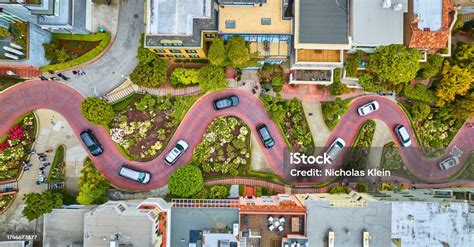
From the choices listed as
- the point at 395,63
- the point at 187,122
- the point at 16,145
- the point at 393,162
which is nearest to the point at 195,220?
the point at 187,122

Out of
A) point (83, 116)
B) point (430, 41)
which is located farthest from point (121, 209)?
point (430, 41)

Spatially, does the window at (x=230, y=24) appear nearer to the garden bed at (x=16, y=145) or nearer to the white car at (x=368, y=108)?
Result: the white car at (x=368, y=108)

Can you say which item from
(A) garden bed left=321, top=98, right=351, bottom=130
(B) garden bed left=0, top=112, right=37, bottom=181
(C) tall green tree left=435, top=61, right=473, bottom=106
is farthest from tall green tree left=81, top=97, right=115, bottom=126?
(C) tall green tree left=435, top=61, right=473, bottom=106

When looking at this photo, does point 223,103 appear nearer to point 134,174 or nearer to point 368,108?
point 134,174

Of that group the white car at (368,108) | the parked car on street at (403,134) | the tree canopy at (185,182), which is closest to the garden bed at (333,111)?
the white car at (368,108)

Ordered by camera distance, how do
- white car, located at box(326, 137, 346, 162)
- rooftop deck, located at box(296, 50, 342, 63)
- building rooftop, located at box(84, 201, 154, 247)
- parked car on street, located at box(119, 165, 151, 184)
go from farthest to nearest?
white car, located at box(326, 137, 346, 162) → parked car on street, located at box(119, 165, 151, 184) → rooftop deck, located at box(296, 50, 342, 63) → building rooftop, located at box(84, 201, 154, 247)

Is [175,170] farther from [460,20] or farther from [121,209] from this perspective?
[460,20]

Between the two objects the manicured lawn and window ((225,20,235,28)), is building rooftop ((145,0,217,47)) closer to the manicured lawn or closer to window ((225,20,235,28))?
window ((225,20,235,28))
